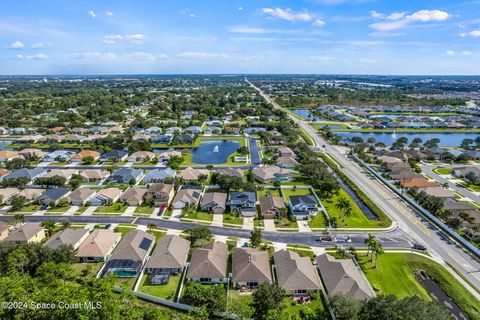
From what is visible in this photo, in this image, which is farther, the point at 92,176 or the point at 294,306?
the point at 92,176

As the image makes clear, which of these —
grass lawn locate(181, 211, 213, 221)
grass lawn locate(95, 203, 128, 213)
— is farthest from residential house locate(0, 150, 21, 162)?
grass lawn locate(181, 211, 213, 221)

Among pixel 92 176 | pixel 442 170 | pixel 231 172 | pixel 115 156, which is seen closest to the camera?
pixel 92 176

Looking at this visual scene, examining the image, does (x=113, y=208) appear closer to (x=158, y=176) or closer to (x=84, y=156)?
(x=158, y=176)

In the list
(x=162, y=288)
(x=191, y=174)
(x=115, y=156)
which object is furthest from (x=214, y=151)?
(x=162, y=288)

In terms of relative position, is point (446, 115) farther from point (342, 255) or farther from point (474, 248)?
point (342, 255)

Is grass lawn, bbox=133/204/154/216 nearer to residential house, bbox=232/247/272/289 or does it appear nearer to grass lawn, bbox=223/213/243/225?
grass lawn, bbox=223/213/243/225
